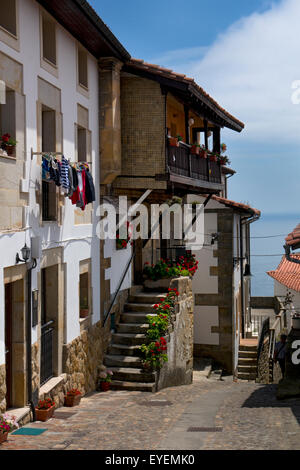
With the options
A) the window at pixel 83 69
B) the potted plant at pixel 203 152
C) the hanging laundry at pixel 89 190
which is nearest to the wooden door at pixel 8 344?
the hanging laundry at pixel 89 190

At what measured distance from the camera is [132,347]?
655 inches

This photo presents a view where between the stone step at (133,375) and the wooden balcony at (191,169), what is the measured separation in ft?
17.7

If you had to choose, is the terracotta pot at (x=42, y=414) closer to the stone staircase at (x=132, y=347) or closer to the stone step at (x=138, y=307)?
the stone staircase at (x=132, y=347)

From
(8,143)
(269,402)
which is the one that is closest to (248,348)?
(269,402)

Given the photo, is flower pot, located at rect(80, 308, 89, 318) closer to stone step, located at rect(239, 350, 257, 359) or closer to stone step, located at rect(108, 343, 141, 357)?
stone step, located at rect(108, 343, 141, 357)

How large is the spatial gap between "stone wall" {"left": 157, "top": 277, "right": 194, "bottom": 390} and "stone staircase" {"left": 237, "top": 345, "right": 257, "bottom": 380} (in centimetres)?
596

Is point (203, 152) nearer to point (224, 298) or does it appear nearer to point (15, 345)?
point (224, 298)

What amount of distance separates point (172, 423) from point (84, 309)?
4969 millimetres

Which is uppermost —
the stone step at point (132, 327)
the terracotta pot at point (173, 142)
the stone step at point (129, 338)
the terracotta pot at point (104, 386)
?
the terracotta pot at point (173, 142)

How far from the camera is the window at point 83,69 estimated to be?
15.3m

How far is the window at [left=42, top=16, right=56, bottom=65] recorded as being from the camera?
13.1m
